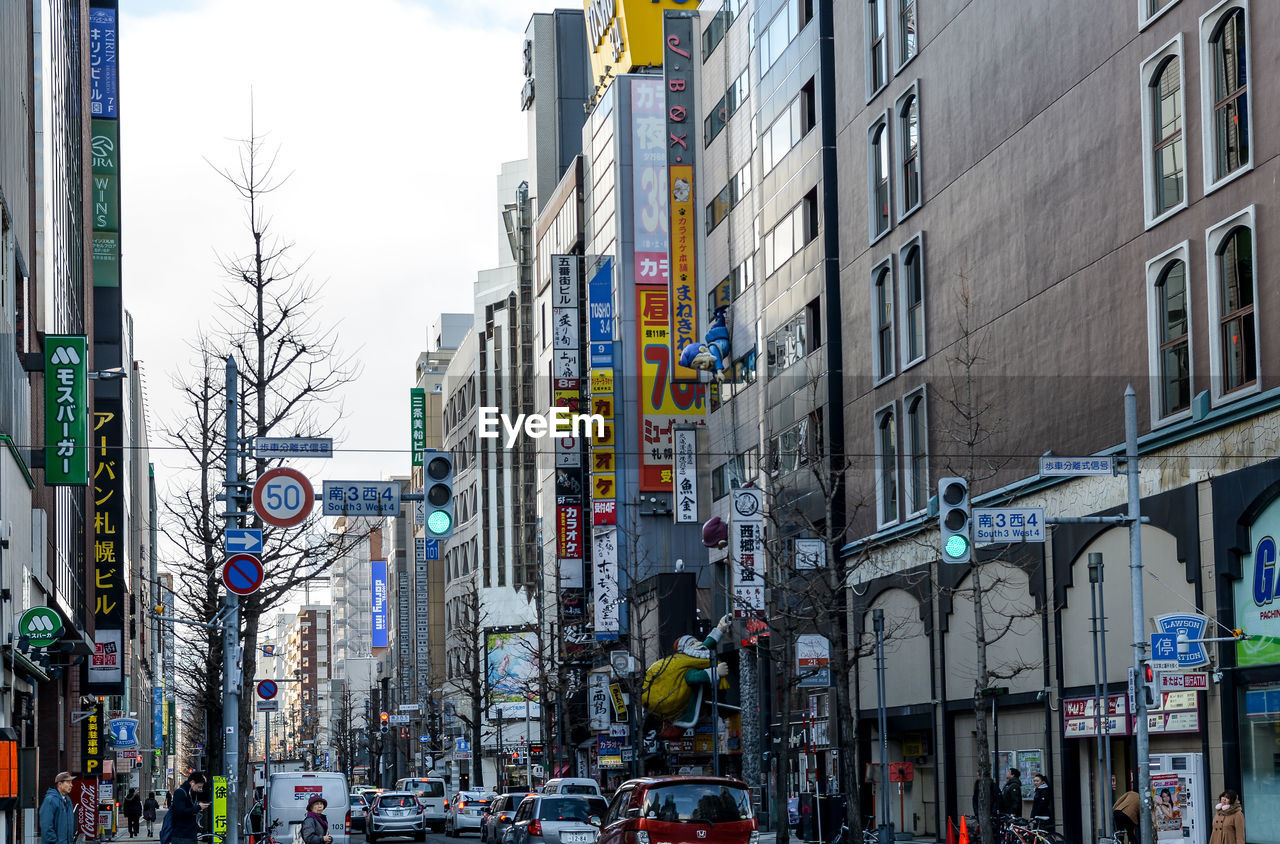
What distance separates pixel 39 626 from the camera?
3156 cm

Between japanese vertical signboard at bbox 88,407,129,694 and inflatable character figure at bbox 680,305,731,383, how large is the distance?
20.0 m

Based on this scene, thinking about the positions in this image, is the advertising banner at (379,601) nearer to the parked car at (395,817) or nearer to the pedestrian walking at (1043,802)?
the parked car at (395,817)

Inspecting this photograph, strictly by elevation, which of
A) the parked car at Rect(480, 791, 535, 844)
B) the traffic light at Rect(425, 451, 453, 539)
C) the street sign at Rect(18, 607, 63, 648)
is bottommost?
the parked car at Rect(480, 791, 535, 844)

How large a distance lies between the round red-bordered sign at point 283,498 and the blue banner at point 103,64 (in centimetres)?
4065

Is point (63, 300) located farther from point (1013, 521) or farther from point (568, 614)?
point (568, 614)

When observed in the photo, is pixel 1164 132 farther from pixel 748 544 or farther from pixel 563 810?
pixel 748 544

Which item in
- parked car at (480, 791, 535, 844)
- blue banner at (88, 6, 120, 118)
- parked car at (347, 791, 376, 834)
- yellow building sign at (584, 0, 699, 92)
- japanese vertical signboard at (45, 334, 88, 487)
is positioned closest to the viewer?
japanese vertical signboard at (45, 334, 88, 487)

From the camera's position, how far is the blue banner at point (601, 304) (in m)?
70.5

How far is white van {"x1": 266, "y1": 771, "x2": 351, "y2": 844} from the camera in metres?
39.1

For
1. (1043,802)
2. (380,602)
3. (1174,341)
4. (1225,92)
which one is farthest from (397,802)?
(380,602)

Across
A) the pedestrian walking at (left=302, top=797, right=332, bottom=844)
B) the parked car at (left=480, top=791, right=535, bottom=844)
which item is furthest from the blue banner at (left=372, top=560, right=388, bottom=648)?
the pedestrian walking at (left=302, top=797, right=332, bottom=844)

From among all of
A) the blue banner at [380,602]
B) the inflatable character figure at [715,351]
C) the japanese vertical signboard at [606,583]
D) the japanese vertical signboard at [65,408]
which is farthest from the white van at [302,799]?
the blue banner at [380,602]

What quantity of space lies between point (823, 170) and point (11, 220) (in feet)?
78.6

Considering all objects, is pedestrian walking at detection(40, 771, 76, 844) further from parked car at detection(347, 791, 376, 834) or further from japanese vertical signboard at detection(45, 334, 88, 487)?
parked car at detection(347, 791, 376, 834)
